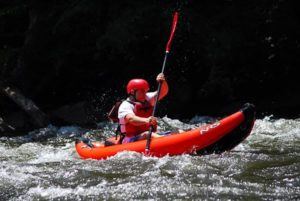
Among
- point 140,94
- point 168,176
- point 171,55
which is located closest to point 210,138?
point 168,176

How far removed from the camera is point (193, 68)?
12070 mm

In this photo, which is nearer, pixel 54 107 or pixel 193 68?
pixel 193 68

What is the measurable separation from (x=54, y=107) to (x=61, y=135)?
254 centimetres

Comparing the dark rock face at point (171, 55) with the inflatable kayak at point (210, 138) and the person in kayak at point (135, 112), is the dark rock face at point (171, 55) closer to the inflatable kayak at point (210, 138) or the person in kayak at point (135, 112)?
the person in kayak at point (135, 112)

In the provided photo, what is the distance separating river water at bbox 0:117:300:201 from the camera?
5234mm

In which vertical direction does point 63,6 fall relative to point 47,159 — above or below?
above

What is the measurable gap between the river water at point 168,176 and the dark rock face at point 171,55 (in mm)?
3709

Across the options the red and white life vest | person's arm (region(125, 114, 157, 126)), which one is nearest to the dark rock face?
the red and white life vest

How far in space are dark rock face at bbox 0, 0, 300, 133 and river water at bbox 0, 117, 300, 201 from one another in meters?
3.71

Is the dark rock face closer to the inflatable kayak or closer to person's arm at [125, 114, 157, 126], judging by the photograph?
person's arm at [125, 114, 157, 126]

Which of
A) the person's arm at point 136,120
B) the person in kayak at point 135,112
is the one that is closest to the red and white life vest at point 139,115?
the person in kayak at point 135,112

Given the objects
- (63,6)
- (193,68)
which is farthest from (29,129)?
(193,68)

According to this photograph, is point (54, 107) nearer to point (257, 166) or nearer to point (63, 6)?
point (63, 6)

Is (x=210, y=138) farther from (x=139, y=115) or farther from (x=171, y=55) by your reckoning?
(x=171, y=55)
